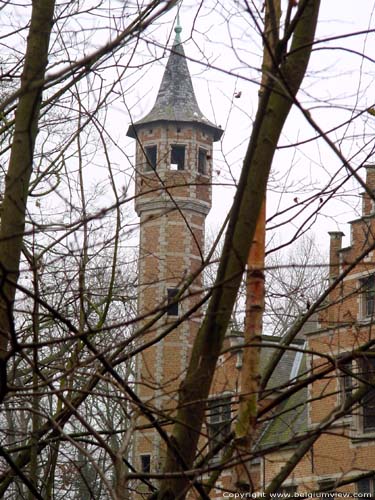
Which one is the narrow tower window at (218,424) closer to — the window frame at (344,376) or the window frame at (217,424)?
the window frame at (217,424)

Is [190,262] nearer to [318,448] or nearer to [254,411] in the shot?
[318,448]

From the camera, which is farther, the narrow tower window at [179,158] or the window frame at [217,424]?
the narrow tower window at [179,158]

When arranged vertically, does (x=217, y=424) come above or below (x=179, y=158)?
below

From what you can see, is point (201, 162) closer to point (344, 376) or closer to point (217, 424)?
point (217, 424)

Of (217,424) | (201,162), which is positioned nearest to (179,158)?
(201,162)

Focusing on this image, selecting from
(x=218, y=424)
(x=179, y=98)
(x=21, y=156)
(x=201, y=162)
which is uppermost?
(x=179, y=98)

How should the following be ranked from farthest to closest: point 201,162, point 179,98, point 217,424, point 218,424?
point 179,98 → point 201,162 → point 217,424 → point 218,424

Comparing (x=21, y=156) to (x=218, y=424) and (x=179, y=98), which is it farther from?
(x=179, y=98)

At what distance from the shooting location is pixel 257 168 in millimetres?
2973

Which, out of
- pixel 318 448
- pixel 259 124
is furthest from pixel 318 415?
pixel 259 124

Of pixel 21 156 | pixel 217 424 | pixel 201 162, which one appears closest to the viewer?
pixel 21 156

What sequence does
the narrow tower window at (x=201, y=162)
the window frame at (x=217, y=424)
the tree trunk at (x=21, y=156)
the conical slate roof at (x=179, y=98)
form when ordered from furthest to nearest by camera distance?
the conical slate roof at (x=179, y=98), the narrow tower window at (x=201, y=162), the tree trunk at (x=21, y=156), the window frame at (x=217, y=424)

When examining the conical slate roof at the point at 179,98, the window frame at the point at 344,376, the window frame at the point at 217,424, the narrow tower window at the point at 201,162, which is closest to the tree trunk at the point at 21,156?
the window frame at the point at 217,424

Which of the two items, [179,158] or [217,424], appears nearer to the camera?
[217,424]
